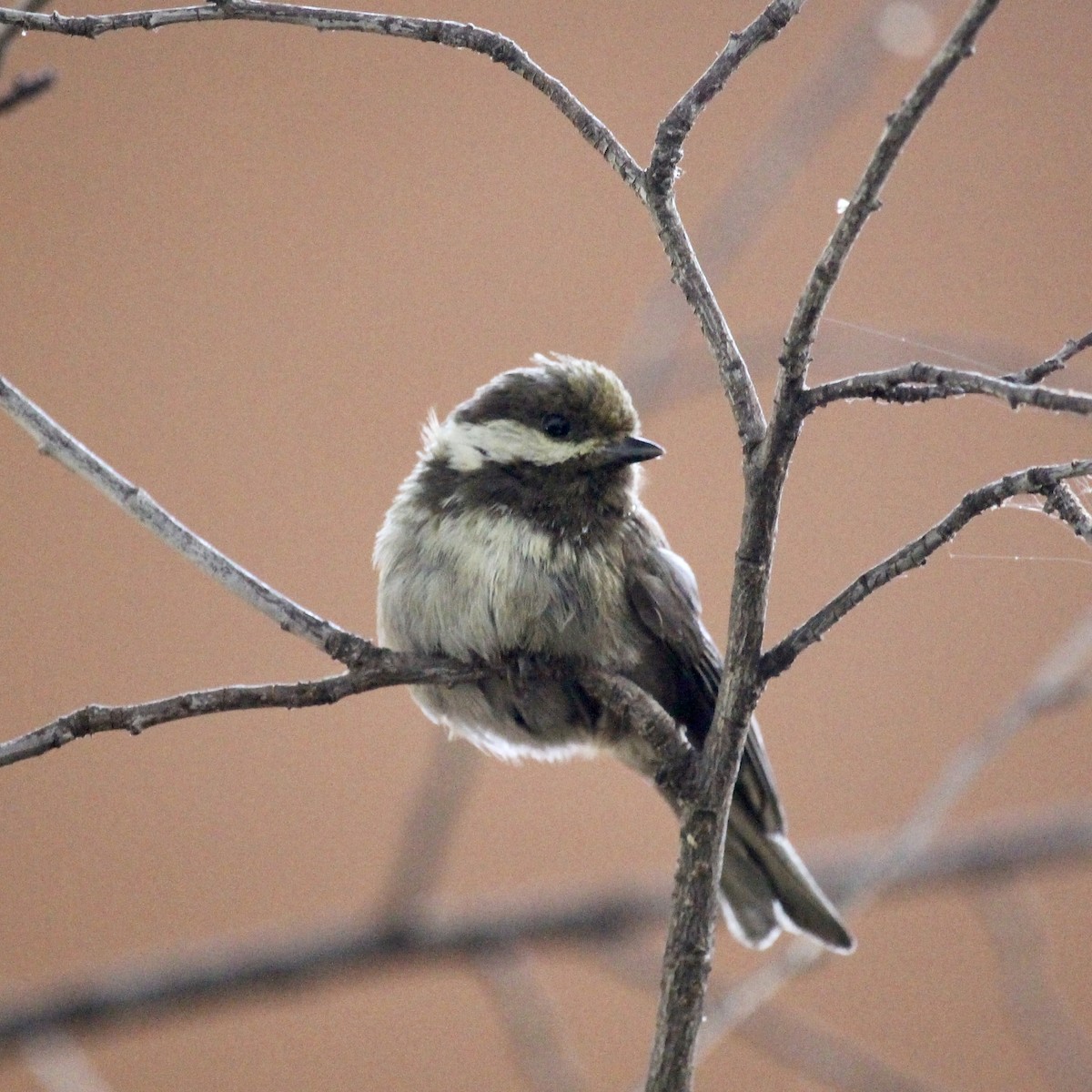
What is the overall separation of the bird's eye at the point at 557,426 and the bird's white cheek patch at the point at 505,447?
0.01m

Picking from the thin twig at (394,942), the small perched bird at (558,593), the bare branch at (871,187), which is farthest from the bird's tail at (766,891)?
the bare branch at (871,187)

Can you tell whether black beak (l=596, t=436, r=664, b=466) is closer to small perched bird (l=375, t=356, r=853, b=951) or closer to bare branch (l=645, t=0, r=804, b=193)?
small perched bird (l=375, t=356, r=853, b=951)

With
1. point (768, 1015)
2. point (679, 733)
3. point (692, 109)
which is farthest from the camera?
point (768, 1015)

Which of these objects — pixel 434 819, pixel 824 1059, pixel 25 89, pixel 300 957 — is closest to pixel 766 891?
pixel 824 1059

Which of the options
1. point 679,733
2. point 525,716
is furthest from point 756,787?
point 679,733

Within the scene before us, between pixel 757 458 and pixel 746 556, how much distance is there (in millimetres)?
109

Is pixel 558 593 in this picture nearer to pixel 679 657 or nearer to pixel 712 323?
pixel 679 657

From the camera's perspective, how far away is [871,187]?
1306 millimetres

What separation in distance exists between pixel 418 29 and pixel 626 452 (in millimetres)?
1128

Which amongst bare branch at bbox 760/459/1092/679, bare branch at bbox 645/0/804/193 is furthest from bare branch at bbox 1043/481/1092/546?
bare branch at bbox 645/0/804/193

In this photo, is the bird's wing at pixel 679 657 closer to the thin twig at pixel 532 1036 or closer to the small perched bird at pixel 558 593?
the small perched bird at pixel 558 593

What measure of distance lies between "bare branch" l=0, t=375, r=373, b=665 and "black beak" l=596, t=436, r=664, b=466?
935mm

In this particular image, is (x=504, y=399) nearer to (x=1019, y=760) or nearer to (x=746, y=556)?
(x=746, y=556)

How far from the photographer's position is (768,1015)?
10.8 ft
